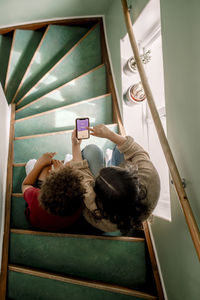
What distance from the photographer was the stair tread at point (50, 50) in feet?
7.20

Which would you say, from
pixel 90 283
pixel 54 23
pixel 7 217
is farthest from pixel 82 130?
pixel 54 23

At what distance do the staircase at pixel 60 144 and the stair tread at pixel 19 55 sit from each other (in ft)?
0.03

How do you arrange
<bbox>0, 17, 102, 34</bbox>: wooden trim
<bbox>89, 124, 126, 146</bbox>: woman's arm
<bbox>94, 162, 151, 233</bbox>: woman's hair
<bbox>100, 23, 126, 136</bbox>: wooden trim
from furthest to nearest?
<bbox>0, 17, 102, 34</bbox>: wooden trim
<bbox>100, 23, 126, 136</bbox>: wooden trim
<bbox>89, 124, 126, 146</bbox>: woman's arm
<bbox>94, 162, 151, 233</bbox>: woman's hair

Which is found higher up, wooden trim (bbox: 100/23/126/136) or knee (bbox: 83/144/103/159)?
wooden trim (bbox: 100/23/126/136)

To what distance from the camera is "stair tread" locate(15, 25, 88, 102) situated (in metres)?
2.19

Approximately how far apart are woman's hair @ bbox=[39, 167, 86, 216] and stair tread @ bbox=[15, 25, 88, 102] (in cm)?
151

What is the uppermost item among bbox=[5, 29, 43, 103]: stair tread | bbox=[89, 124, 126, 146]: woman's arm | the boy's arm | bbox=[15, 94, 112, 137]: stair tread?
bbox=[5, 29, 43, 103]: stair tread

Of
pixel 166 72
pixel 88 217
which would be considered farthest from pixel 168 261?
pixel 166 72

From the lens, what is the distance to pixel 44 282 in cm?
118

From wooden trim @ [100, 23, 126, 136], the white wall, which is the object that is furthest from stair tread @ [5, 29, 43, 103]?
wooden trim @ [100, 23, 126, 136]

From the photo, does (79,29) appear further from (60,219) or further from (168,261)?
(168,261)

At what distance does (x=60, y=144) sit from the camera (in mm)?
1688

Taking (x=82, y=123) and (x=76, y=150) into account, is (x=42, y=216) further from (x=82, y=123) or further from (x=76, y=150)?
(x=82, y=123)

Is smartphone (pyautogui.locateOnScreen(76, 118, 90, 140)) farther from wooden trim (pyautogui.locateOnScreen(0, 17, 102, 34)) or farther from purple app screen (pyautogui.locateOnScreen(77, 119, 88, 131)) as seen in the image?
wooden trim (pyautogui.locateOnScreen(0, 17, 102, 34))
